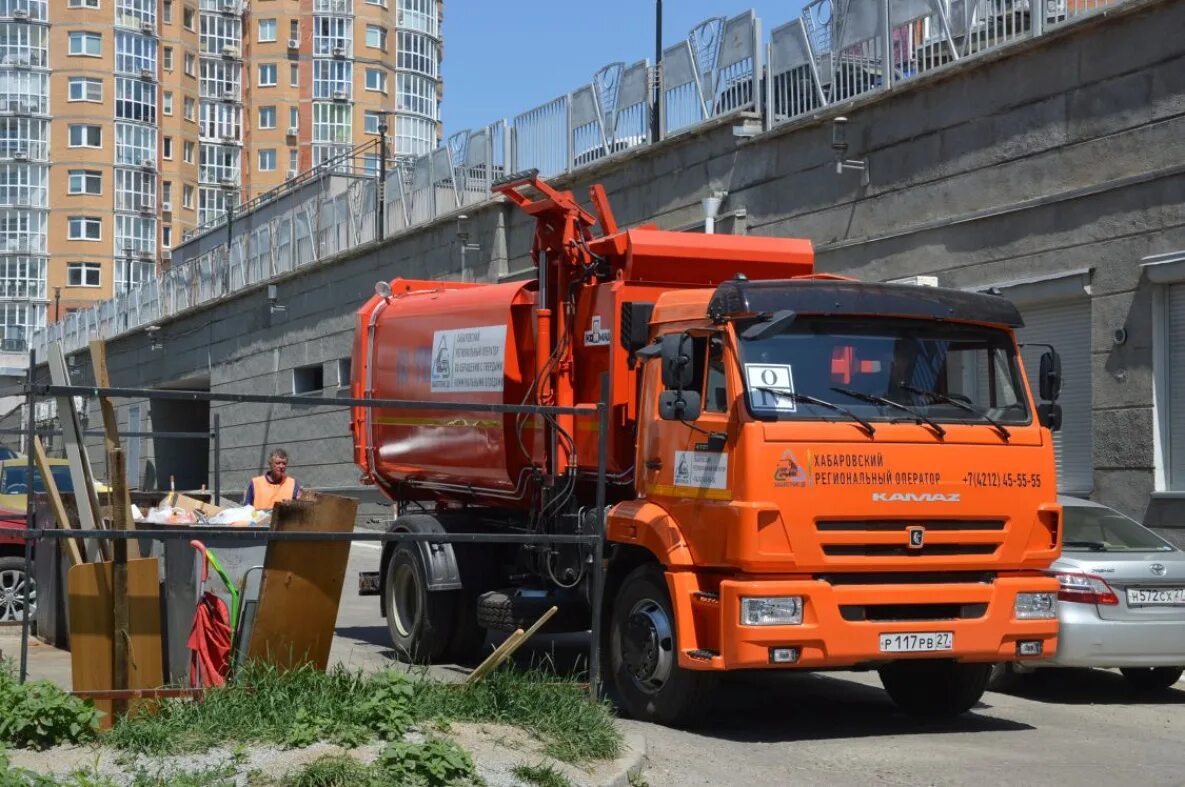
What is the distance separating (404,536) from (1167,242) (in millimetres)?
9416

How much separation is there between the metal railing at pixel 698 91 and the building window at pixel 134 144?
6982 centimetres

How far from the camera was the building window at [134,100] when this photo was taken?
104000 mm

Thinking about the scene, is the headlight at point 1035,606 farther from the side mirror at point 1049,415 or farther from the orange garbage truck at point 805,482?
the side mirror at point 1049,415

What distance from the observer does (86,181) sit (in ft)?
342

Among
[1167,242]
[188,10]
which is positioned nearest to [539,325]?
[1167,242]

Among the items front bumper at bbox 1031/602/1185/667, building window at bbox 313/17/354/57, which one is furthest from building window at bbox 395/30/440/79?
front bumper at bbox 1031/602/1185/667

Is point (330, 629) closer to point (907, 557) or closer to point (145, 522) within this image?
point (145, 522)

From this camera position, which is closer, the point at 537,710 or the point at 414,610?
the point at 537,710

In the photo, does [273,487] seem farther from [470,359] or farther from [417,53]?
[417,53]

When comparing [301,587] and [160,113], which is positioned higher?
[160,113]

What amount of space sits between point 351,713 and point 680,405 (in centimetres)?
282

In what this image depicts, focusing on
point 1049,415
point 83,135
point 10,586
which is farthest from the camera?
point 83,135

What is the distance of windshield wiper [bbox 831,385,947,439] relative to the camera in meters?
9.46

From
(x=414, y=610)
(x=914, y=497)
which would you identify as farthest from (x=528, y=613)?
(x=914, y=497)
